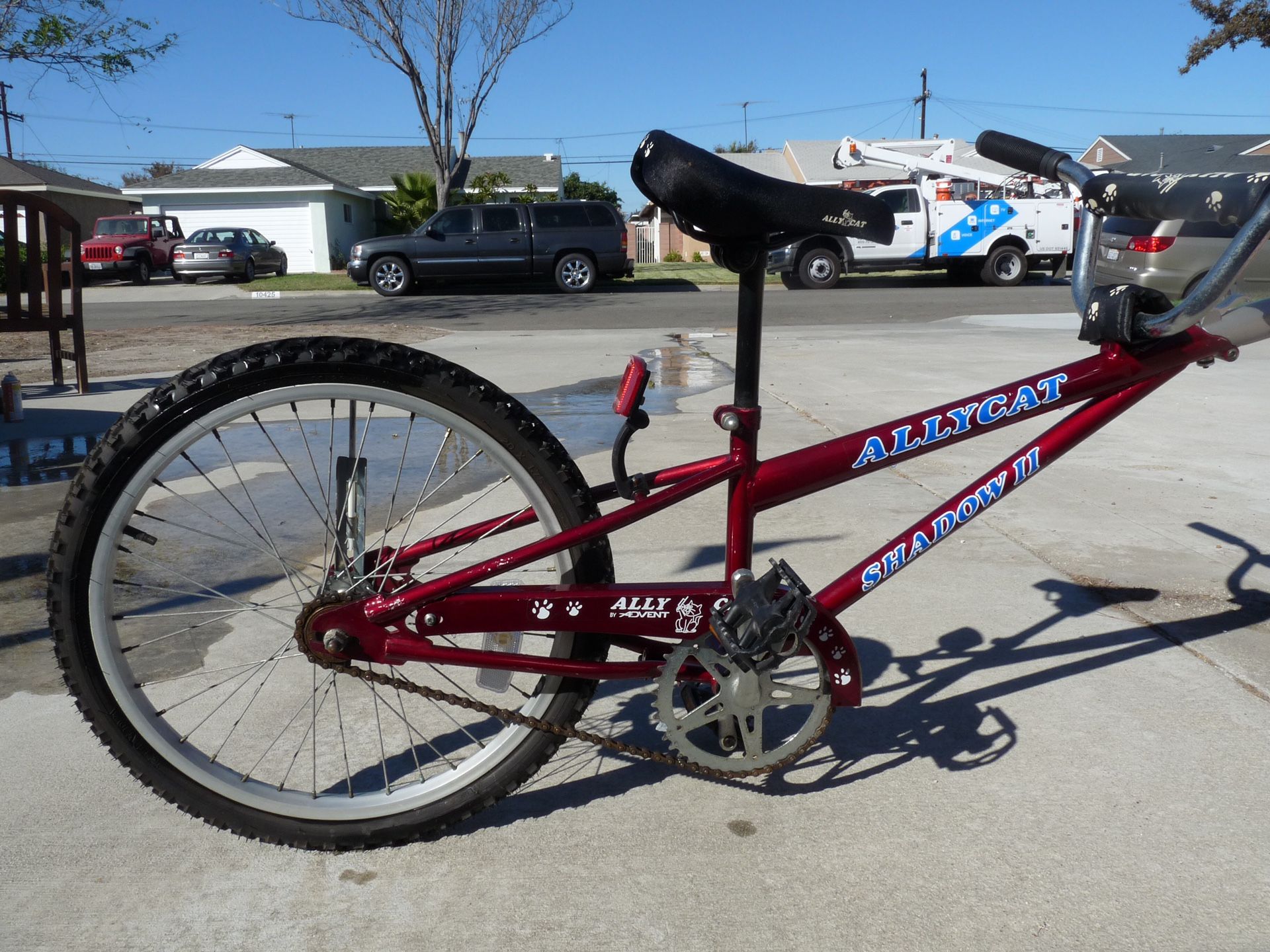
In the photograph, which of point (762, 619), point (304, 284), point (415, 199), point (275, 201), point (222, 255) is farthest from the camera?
point (275, 201)

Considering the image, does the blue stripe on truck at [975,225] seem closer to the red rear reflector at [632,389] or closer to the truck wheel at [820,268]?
the truck wheel at [820,268]

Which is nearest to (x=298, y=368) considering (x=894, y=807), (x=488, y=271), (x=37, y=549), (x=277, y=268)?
(x=894, y=807)

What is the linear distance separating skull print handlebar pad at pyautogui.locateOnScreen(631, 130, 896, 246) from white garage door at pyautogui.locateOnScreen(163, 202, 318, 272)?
3615cm

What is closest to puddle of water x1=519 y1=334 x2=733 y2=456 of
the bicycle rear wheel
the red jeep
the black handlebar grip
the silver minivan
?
the black handlebar grip

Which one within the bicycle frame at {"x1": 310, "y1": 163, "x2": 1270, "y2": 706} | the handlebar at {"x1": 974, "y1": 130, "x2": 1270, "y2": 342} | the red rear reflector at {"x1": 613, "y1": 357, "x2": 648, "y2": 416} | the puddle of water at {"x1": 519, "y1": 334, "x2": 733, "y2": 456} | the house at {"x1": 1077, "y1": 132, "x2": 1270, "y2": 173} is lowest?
the puddle of water at {"x1": 519, "y1": 334, "x2": 733, "y2": 456}

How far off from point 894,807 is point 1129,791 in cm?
55

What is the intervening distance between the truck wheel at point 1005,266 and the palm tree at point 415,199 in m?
17.9

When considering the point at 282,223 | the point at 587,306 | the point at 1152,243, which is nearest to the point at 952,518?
the point at 1152,243

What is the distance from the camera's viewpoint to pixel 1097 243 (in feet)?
8.67

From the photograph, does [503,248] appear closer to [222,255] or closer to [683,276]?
[683,276]

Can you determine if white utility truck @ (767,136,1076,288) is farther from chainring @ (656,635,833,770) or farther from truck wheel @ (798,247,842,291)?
chainring @ (656,635,833,770)

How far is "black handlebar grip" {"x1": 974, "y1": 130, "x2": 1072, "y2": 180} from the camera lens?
2.56 m

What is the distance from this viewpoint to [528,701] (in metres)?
2.36

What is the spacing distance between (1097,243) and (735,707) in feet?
4.79
